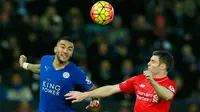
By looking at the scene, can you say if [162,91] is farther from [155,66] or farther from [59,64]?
[59,64]

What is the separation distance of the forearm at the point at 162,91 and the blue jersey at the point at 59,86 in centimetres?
166

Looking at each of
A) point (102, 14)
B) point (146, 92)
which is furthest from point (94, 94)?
point (102, 14)

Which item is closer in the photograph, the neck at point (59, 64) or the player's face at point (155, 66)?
the player's face at point (155, 66)

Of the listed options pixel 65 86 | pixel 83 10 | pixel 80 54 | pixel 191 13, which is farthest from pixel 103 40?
pixel 65 86

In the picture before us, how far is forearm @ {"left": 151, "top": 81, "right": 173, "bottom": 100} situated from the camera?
861cm

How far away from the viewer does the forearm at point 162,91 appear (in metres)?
8.61

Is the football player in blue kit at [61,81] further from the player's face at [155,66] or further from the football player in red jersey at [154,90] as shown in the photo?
the player's face at [155,66]

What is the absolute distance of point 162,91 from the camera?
873cm

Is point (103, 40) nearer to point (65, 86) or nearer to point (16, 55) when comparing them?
point (16, 55)

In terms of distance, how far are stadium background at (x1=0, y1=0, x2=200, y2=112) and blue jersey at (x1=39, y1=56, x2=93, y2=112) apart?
201 inches

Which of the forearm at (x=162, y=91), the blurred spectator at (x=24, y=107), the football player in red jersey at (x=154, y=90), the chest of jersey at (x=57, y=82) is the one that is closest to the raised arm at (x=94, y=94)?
the football player in red jersey at (x=154, y=90)

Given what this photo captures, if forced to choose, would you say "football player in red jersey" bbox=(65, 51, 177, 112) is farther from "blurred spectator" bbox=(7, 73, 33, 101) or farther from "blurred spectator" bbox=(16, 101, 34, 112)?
"blurred spectator" bbox=(7, 73, 33, 101)

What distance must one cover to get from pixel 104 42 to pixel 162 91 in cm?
825

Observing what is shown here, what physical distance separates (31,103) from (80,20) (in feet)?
11.9
